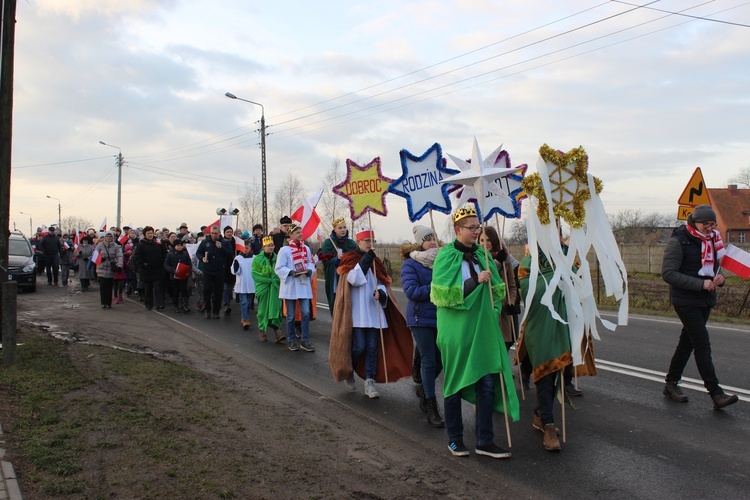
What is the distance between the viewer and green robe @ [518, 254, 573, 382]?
208 inches

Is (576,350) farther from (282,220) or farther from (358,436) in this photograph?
(282,220)

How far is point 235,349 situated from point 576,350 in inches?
248

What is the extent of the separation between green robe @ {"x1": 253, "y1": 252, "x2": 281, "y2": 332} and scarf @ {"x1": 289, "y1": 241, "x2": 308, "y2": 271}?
1103mm

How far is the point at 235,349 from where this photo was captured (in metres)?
10.1

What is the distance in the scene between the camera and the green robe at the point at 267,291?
11016 mm

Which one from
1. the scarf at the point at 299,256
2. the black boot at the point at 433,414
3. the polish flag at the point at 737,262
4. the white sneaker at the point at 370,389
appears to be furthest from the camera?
the scarf at the point at 299,256

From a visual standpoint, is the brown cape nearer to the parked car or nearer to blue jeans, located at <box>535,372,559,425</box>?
blue jeans, located at <box>535,372,559,425</box>

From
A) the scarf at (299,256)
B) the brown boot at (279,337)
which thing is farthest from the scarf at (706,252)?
the brown boot at (279,337)

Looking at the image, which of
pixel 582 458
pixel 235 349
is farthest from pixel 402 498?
pixel 235 349

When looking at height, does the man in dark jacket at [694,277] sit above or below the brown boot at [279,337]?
above

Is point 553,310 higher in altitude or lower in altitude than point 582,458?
higher

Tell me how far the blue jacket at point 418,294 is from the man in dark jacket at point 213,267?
8737mm

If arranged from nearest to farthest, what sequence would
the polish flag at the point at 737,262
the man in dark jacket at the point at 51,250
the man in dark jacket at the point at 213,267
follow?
the polish flag at the point at 737,262, the man in dark jacket at the point at 213,267, the man in dark jacket at the point at 51,250

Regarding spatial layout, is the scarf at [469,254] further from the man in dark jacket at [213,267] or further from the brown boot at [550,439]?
the man in dark jacket at [213,267]
